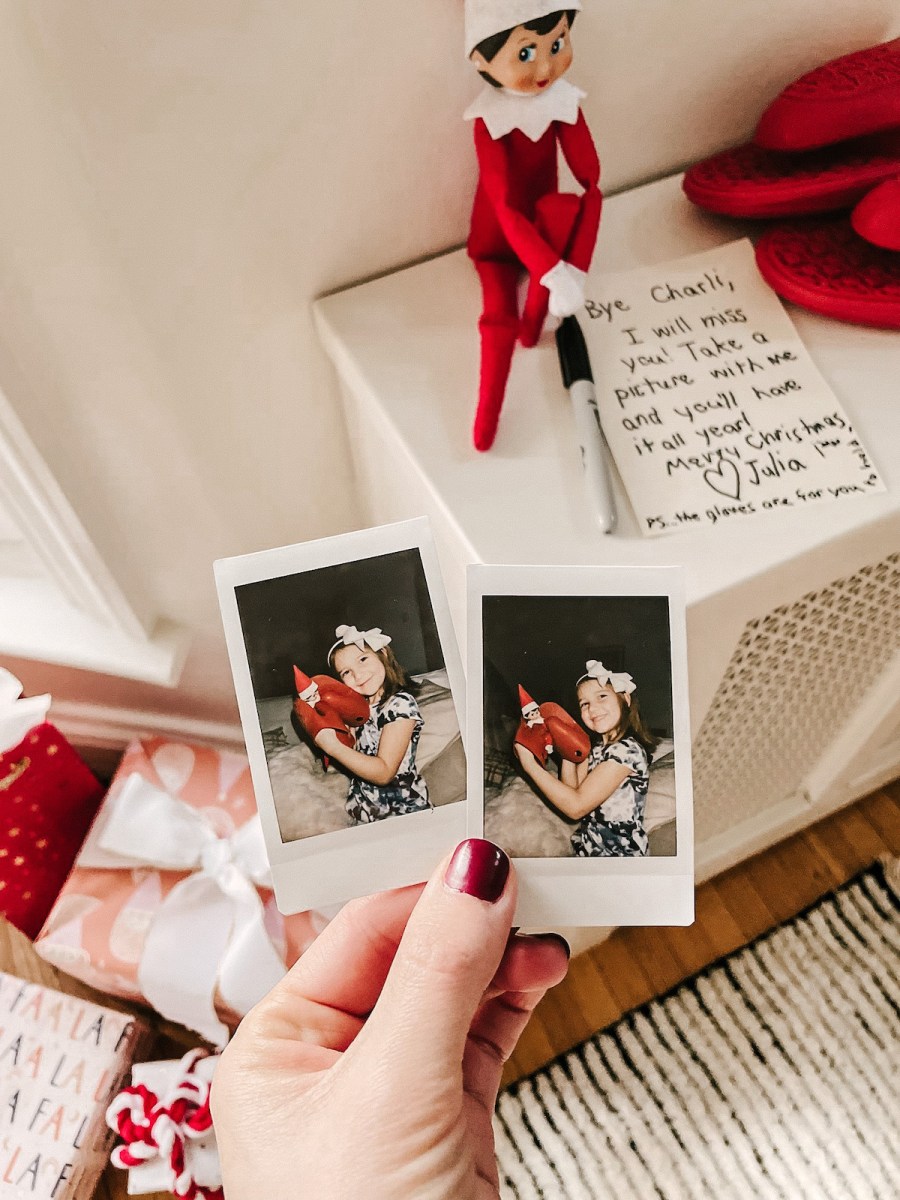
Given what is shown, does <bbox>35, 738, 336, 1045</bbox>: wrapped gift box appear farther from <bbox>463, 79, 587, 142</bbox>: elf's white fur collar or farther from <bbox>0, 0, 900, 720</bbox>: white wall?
<bbox>463, 79, 587, 142</bbox>: elf's white fur collar

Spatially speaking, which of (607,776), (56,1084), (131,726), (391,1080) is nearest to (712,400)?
(607,776)

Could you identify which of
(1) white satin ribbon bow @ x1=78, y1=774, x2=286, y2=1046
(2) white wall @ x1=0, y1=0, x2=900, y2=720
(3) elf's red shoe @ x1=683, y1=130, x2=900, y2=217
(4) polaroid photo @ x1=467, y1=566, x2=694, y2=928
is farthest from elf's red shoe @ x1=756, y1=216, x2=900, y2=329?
(1) white satin ribbon bow @ x1=78, y1=774, x2=286, y2=1046

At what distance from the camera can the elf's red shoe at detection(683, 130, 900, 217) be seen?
60cm

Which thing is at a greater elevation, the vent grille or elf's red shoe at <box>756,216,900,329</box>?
elf's red shoe at <box>756,216,900,329</box>

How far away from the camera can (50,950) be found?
0.88m

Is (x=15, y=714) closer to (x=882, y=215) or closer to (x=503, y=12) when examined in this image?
(x=503, y=12)

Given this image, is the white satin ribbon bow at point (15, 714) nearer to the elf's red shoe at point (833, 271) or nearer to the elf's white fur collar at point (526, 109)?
the elf's white fur collar at point (526, 109)

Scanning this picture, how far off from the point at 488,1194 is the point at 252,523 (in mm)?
597

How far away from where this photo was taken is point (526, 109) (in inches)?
20.4

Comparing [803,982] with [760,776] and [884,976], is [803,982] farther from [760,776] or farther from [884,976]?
[760,776]

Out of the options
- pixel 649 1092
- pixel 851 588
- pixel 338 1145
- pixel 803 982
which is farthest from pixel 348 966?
pixel 803 982

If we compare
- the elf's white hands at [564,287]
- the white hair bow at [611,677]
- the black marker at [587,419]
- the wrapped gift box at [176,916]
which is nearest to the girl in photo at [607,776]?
the white hair bow at [611,677]

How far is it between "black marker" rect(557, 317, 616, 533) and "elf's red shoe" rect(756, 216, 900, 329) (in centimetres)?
16

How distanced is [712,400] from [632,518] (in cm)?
12
